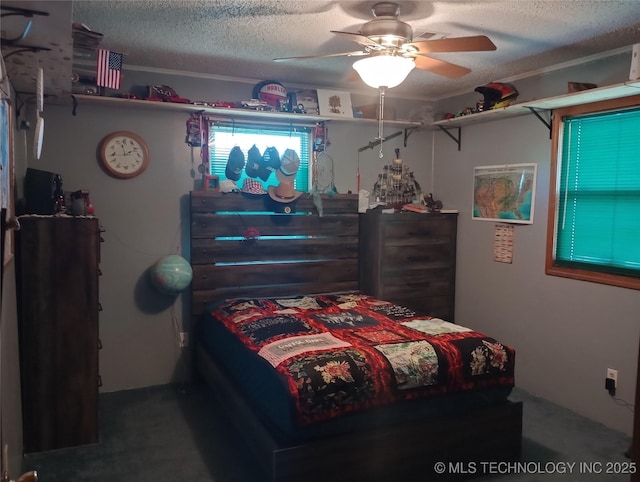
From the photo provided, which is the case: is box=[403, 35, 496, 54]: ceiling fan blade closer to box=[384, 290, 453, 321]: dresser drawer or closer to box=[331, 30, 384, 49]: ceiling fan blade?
box=[331, 30, 384, 49]: ceiling fan blade

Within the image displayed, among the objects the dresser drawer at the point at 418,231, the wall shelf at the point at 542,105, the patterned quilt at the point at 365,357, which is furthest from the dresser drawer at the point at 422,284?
the wall shelf at the point at 542,105

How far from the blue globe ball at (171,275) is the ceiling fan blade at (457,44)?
2192 mm

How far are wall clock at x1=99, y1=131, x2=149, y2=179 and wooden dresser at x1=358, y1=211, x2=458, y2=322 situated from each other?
1830 mm

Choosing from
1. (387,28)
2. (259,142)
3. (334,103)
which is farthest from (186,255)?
(387,28)

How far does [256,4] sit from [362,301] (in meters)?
2.22

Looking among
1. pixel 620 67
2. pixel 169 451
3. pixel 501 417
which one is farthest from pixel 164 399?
pixel 620 67

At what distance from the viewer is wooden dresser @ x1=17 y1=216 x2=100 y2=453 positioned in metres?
2.85

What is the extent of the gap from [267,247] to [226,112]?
1.08 m

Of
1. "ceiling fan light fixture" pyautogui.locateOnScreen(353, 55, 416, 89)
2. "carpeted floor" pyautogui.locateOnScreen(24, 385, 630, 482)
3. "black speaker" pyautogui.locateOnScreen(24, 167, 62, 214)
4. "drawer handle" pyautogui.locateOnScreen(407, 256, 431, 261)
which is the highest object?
"ceiling fan light fixture" pyautogui.locateOnScreen(353, 55, 416, 89)

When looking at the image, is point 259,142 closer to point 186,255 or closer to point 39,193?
point 186,255

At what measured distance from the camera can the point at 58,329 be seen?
9.61 ft

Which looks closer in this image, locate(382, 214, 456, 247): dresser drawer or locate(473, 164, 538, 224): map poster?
locate(473, 164, 538, 224): map poster

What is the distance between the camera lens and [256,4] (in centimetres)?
251

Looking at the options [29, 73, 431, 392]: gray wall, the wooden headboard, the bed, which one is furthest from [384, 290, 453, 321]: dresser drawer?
[29, 73, 431, 392]: gray wall
